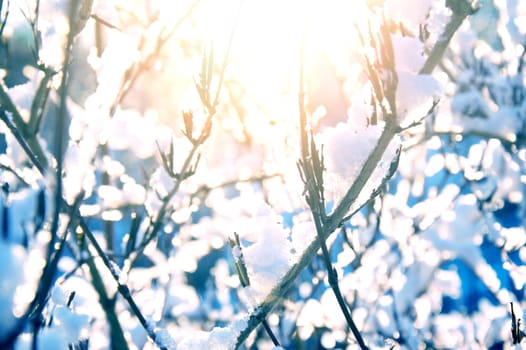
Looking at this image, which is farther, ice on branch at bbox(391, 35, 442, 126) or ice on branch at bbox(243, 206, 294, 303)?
ice on branch at bbox(243, 206, 294, 303)

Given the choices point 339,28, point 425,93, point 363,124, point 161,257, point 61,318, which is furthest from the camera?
point 161,257

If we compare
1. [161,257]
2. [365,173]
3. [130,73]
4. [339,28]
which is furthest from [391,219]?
[365,173]

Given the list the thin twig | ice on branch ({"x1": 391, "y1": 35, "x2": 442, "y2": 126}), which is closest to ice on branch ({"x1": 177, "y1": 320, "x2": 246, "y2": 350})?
ice on branch ({"x1": 391, "y1": 35, "x2": 442, "y2": 126})

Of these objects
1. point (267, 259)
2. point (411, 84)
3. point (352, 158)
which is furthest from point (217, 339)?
A: point (411, 84)

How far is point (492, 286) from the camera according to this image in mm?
3775

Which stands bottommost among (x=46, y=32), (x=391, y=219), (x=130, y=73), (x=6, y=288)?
(x=391, y=219)

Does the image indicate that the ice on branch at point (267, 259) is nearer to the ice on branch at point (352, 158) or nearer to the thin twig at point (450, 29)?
the ice on branch at point (352, 158)

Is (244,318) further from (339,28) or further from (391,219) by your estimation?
(391,219)

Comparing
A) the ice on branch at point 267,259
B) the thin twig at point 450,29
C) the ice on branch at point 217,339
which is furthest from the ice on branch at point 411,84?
the ice on branch at point 217,339

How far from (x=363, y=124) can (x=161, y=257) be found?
3360 millimetres

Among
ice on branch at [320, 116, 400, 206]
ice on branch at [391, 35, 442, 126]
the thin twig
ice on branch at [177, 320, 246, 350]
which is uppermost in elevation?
the thin twig

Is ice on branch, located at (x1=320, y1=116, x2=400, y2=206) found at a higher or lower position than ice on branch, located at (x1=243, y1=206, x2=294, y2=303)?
higher

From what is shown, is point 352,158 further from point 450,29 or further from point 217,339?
point 217,339

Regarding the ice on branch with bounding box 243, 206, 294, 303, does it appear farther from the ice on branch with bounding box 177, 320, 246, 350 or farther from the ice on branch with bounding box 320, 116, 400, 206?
the ice on branch with bounding box 320, 116, 400, 206
